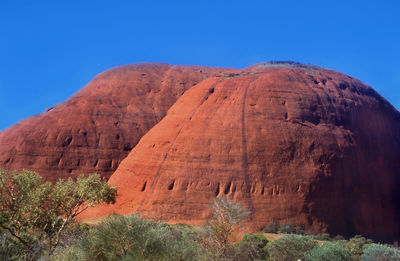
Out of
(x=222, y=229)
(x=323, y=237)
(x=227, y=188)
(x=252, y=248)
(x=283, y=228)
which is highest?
(x=227, y=188)

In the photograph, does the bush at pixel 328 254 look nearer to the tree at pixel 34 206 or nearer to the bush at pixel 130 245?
the bush at pixel 130 245

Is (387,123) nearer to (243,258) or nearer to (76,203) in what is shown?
(243,258)

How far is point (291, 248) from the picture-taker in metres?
17.0

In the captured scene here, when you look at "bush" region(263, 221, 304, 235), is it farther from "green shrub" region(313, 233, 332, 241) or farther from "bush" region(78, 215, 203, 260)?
"bush" region(78, 215, 203, 260)

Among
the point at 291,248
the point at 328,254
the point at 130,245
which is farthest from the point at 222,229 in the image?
the point at 130,245

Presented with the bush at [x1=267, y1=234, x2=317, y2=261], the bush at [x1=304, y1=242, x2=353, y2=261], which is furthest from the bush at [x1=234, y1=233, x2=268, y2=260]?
the bush at [x1=304, y1=242, x2=353, y2=261]

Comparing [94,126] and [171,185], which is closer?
[171,185]

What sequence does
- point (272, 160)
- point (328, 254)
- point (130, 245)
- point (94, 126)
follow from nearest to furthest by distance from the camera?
point (130, 245) < point (328, 254) < point (272, 160) < point (94, 126)

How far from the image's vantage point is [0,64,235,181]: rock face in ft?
124

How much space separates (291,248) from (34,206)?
1094 centimetres

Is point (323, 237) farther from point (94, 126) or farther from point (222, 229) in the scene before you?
point (94, 126)

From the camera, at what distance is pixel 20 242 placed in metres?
12.1

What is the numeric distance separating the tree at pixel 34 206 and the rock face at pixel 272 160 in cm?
1341

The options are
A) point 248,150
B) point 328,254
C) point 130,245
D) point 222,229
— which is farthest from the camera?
point 248,150
